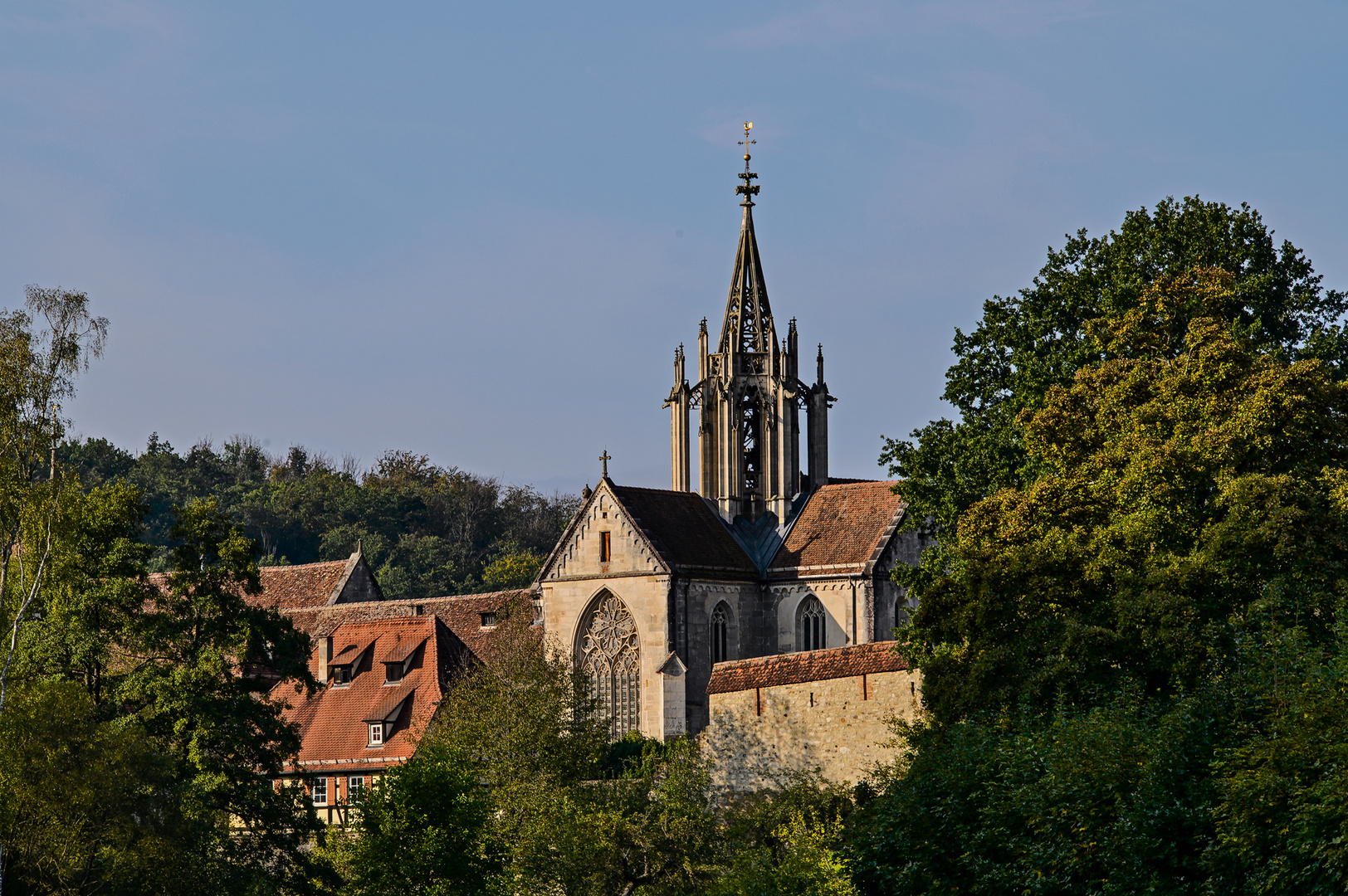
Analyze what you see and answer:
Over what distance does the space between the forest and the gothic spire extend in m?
18.0

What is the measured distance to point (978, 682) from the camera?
29.7 m

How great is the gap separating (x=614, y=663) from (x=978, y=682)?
28.5 metres

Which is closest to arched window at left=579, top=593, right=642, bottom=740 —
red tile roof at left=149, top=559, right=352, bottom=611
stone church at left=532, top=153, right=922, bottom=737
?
stone church at left=532, top=153, right=922, bottom=737

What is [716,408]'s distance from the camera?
60.8 meters

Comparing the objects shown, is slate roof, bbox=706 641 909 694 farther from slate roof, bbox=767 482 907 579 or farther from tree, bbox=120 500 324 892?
slate roof, bbox=767 482 907 579

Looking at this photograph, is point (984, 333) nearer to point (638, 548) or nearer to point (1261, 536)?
point (1261, 536)

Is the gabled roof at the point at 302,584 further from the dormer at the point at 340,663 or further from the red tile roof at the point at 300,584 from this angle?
the dormer at the point at 340,663

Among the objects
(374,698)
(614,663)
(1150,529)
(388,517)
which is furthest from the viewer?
(388,517)

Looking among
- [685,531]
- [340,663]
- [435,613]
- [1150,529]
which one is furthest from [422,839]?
[435,613]

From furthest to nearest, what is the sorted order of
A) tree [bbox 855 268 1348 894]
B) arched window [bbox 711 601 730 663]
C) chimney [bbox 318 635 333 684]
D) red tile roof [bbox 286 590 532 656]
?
red tile roof [bbox 286 590 532 656] < chimney [bbox 318 635 333 684] < arched window [bbox 711 601 730 663] < tree [bbox 855 268 1348 894]

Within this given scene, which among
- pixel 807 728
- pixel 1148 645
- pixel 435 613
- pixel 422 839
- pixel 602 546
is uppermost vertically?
pixel 602 546

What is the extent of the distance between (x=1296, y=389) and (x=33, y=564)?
25472 mm

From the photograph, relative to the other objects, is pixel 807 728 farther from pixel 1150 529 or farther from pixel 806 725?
pixel 1150 529

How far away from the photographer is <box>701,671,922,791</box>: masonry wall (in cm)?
3453
